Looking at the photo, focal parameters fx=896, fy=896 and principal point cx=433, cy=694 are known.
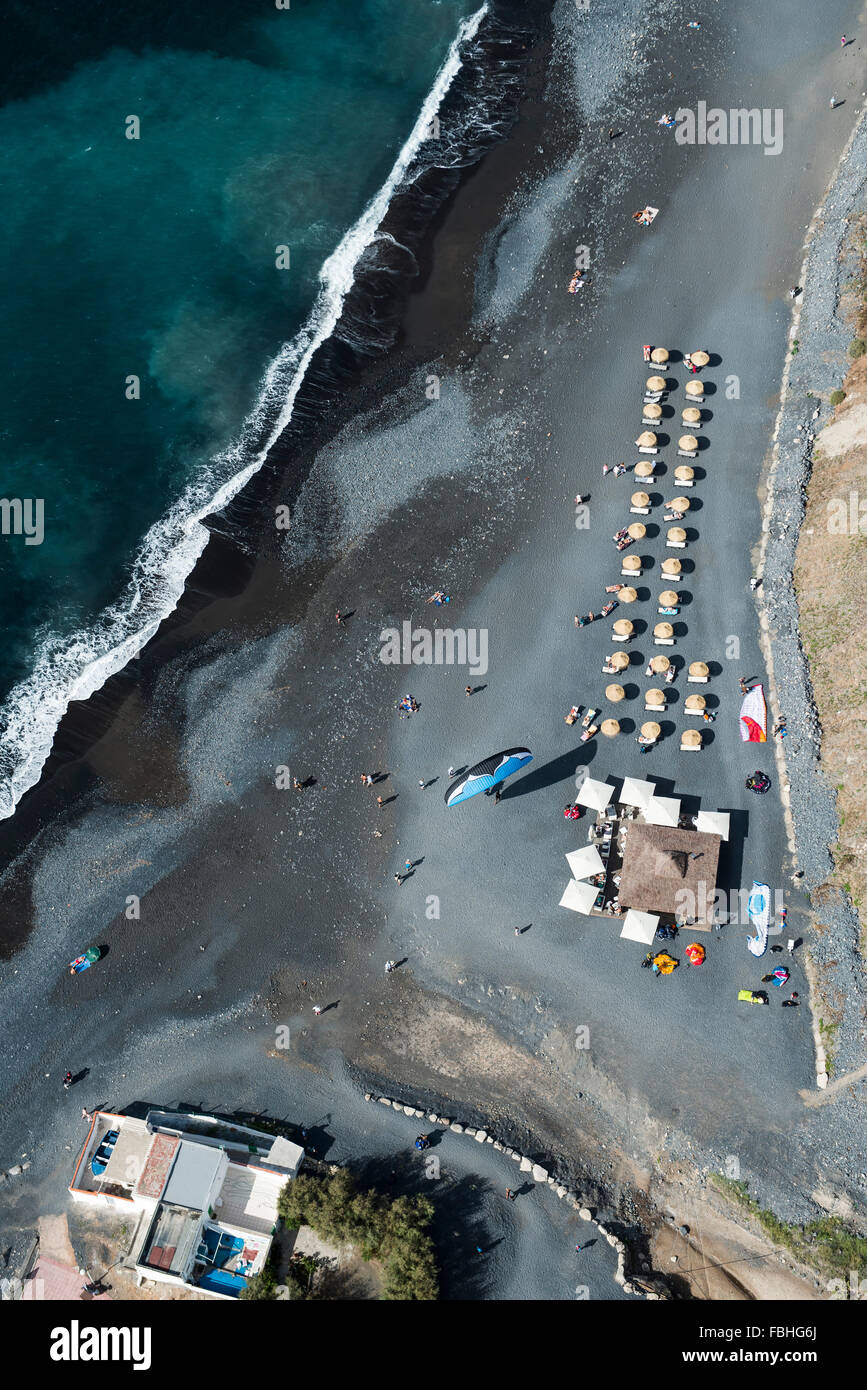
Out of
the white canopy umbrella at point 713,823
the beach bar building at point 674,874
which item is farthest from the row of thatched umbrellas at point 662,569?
the beach bar building at point 674,874

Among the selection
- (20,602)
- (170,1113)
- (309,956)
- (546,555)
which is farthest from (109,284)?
(170,1113)

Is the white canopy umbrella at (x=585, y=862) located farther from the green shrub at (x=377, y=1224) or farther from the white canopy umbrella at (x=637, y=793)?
the green shrub at (x=377, y=1224)

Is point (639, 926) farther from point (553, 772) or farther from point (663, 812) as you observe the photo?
point (553, 772)

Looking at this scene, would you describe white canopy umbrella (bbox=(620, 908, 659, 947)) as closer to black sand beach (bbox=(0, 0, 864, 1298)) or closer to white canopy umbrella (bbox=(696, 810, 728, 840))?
black sand beach (bbox=(0, 0, 864, 1298))

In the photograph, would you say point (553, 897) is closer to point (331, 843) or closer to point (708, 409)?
point (331, 843)

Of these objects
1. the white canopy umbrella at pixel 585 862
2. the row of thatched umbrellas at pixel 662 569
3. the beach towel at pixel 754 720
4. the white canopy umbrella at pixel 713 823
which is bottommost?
the white canopy umbrella at pixel 585 862

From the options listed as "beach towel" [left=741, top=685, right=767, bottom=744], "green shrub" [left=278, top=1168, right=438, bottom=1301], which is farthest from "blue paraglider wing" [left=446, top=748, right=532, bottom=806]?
"green shrub" [left=278, top=1168, right=438, bottom=1301]

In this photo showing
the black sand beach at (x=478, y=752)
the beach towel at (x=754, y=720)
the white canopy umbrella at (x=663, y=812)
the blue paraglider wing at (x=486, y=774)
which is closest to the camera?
the black sand beach at (x=478, y=752)
